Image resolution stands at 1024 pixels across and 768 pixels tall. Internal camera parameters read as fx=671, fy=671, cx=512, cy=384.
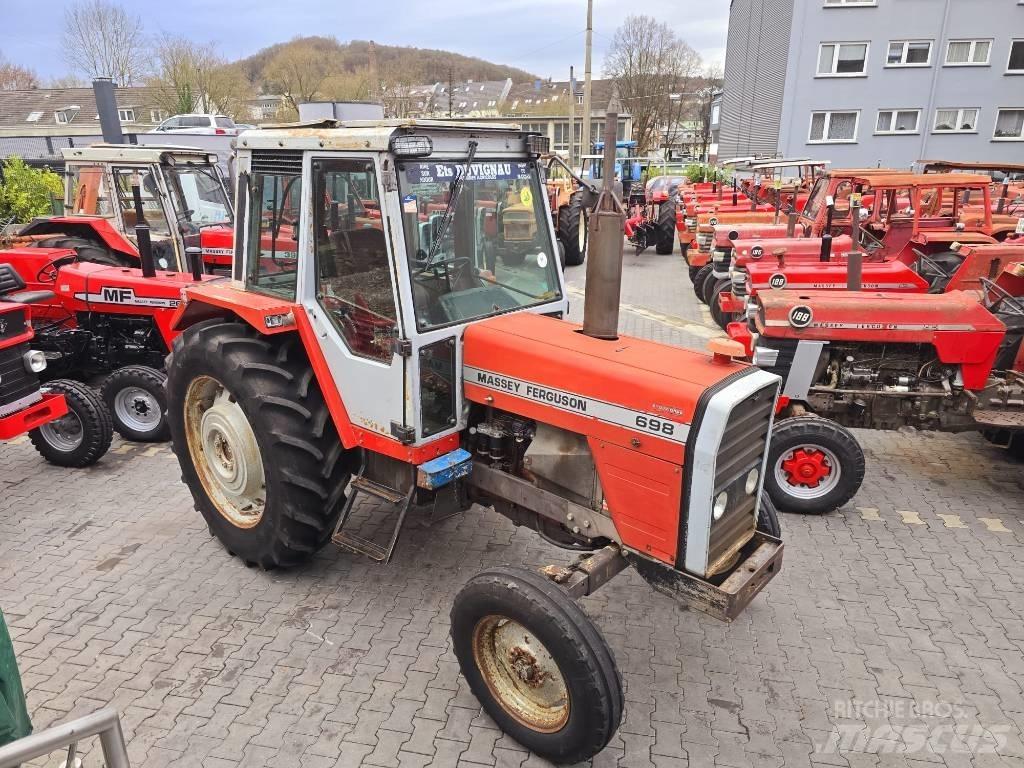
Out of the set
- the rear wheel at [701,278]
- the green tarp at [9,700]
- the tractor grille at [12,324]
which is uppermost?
A: the tractor grille at [12,324]

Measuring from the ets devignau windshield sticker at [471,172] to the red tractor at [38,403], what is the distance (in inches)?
135

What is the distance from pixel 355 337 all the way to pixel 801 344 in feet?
10.8

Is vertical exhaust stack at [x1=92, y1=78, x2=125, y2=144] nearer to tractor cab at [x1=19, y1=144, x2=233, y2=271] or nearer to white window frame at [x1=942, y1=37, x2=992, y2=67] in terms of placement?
tractor cab at [x1=19, y1=144, x2=233, y2=271]

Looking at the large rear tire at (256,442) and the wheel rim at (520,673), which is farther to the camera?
the large rear tire at (256,442)

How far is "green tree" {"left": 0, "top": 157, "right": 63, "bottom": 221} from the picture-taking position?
12.0 metres

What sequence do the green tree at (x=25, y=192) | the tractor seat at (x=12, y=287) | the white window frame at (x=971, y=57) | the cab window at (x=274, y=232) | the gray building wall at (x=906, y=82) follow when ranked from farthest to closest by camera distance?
1. the white window frame at (x=971, y=57)
2. the gray building wall at (x=906, y=82)
3. the green tree at (x=25, y=192)
4. the tractor seat at (x=12, y=287)
5. the cab window at (x=274, y=232)

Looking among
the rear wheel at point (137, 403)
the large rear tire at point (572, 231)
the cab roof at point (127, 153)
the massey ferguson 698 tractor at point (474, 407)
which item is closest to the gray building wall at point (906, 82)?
the large rear tire at point (572, 231)

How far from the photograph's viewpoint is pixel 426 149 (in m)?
2.88

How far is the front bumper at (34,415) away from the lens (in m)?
4.55

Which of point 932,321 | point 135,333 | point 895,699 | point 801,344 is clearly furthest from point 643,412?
point 135,333

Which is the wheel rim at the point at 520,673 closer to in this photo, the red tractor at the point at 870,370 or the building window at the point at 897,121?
the red tractor at the point at 870,370

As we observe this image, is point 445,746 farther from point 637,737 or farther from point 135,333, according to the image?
point 135,333

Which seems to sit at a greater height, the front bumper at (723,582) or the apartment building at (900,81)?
the apartment building at (900,81)

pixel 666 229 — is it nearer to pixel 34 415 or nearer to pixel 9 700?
pixel 34 415
